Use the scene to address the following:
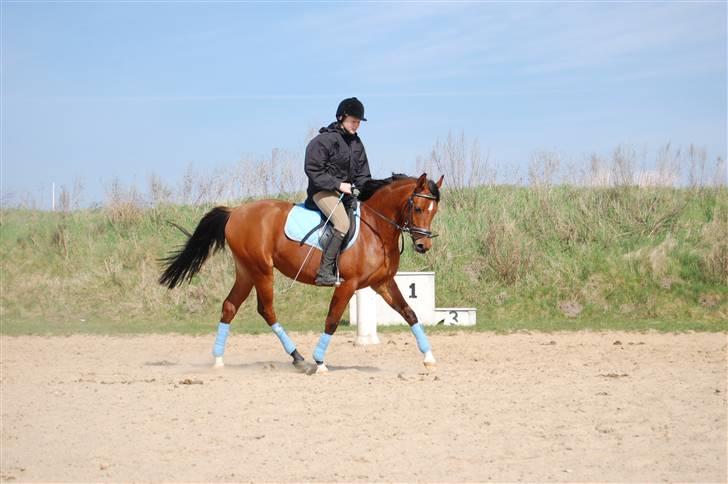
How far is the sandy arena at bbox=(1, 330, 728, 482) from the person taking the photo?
A: 607 cm

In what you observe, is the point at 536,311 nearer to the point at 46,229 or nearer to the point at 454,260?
the point at 454,260

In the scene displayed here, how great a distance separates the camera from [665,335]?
14.3m

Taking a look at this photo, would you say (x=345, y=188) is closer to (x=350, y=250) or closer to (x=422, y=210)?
(x=350, y=250)

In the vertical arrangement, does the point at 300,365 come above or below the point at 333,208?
below

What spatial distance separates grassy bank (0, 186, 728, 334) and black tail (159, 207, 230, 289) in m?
4.21

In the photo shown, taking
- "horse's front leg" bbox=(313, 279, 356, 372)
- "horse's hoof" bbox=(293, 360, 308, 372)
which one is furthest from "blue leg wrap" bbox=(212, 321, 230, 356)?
"horse's front leg" bbox=(313, 279, 356, 372)

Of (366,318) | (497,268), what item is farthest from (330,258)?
(497,268)

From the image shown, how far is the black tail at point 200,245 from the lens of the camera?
11.8 meters

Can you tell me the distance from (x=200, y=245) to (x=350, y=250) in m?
2.55

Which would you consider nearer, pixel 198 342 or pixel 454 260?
pixel 198 342

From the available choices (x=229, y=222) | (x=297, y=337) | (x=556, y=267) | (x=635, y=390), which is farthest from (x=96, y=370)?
(x=556, y=267)

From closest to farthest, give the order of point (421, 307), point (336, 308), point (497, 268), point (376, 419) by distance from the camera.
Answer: point (376, 419) < point (336, 308) < point (421, 307) < point (497, 268)

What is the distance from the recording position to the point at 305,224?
1066 cm

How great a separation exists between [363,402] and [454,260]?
11.1 meters
